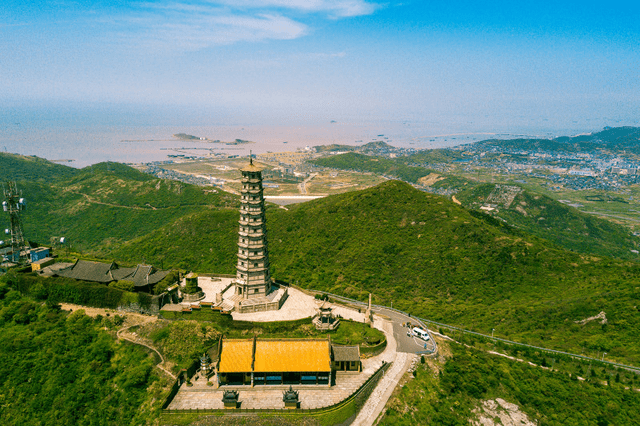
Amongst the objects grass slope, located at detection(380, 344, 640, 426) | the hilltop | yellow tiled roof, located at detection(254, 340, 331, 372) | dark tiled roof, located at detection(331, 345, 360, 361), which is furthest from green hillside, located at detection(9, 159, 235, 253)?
grass slope, located at detection(380, 344, 640, 426)

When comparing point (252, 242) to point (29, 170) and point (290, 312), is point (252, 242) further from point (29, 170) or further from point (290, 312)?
point (29, 170)

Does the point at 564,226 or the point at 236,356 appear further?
the point at 564,226

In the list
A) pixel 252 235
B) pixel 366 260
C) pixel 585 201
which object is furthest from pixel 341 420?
pixel 585 201

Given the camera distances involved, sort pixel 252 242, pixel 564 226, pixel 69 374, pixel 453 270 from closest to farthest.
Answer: pixel 69 374, pixel 252 242, pixel 453 270, pixel 564 226

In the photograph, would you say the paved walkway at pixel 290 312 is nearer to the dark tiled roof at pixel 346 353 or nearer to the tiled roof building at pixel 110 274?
the dark tiled roof at pixel 346 353

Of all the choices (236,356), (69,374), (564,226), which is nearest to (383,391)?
(236,356)

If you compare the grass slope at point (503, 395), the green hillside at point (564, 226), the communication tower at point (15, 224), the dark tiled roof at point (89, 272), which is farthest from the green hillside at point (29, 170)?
the green hillside at point (564, 226)
